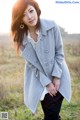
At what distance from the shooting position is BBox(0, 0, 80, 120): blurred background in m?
2.30

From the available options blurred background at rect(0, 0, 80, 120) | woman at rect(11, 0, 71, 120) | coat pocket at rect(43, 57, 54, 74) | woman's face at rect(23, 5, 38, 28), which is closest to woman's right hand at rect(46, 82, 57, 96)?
woman at rect(11, 0, 71, 120)

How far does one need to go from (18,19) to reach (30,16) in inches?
3.2

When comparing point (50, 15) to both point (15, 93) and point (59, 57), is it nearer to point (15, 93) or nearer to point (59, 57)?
point (59, 57)

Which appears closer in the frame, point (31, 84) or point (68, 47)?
point (31, 84)

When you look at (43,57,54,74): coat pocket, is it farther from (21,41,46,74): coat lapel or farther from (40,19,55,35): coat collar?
(40,19,55,35): coat collar

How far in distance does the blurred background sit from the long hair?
18cm

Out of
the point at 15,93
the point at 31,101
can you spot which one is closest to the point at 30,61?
the point at 31,101

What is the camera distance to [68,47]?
7.75ft

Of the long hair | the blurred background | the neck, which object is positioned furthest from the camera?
the blurred background

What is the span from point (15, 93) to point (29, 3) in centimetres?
76

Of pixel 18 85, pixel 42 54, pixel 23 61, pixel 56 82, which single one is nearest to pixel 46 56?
pixel 42 54

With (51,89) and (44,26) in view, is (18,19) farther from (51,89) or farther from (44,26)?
(51,89)

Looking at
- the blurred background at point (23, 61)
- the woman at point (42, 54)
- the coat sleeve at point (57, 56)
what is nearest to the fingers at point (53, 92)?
the woman at point (42, 54)

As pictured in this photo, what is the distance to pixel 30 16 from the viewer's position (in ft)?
6.63
